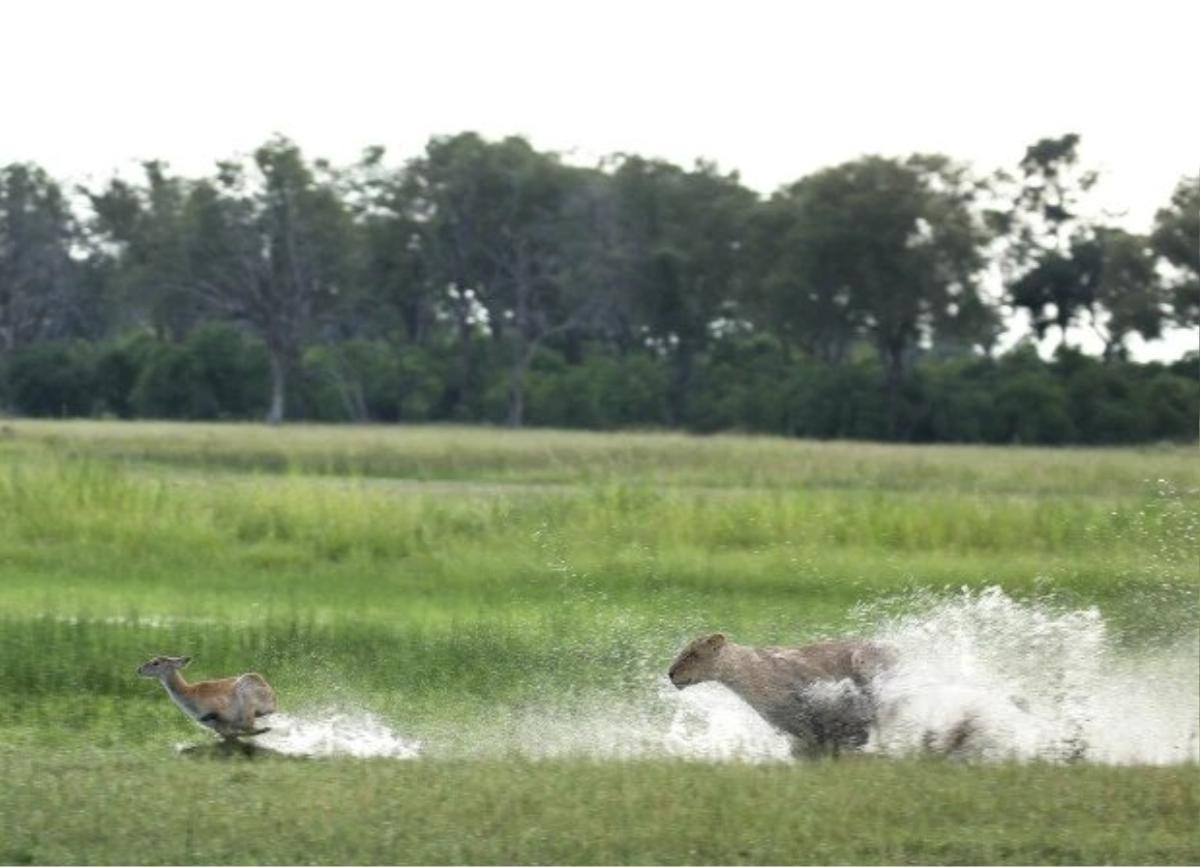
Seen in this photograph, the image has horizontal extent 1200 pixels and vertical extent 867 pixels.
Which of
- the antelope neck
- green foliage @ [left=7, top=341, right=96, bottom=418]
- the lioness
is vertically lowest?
the antelope neck

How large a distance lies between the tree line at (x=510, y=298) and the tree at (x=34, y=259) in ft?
0.32

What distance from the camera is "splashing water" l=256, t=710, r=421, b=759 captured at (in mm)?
10039

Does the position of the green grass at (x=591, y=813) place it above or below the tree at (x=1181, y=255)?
below

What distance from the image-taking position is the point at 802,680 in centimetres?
966

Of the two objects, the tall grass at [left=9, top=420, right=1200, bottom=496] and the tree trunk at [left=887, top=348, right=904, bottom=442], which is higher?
the tree trunk at [left=887, top=348, right=904, bottom=442]

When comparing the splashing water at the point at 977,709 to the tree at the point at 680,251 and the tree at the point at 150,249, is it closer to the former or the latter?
the tree at the point at 680,251

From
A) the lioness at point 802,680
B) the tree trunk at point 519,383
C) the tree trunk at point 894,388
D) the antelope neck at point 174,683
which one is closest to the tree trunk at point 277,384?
the tree trunk at point 519,383

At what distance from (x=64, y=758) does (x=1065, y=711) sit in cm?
484

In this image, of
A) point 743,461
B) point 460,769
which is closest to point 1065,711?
point 460,769

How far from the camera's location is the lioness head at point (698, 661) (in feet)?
31.3

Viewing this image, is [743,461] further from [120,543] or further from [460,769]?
[460,769]

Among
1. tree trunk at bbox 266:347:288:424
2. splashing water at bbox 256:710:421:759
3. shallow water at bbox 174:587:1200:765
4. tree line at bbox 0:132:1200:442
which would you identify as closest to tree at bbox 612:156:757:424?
tree line at bbox 0:132:1200:442

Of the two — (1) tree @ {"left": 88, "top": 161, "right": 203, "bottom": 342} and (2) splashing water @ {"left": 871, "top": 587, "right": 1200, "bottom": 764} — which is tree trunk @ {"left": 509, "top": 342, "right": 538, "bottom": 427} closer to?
(1) tree @ {"left": 88, "top": 161, "right": 203, "bottom": 342}

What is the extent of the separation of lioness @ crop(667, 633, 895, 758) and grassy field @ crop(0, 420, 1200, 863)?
0.36 metres
